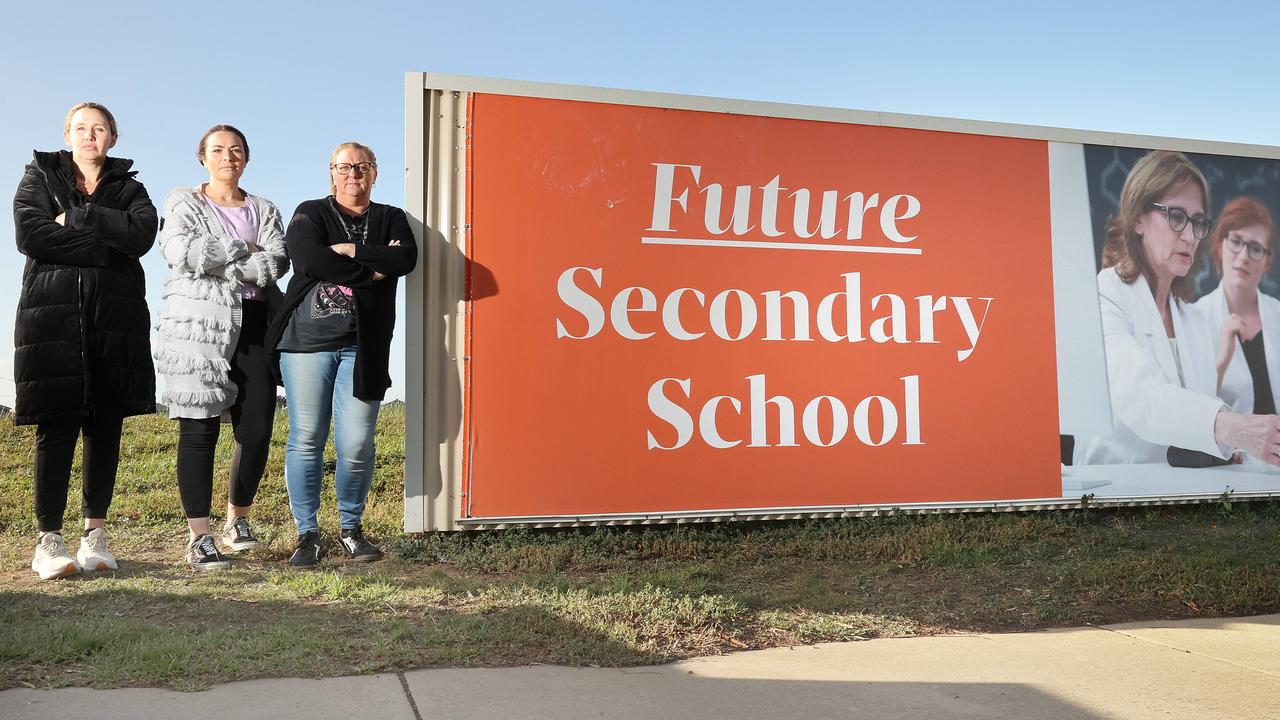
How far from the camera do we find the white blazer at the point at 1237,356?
6445 mm

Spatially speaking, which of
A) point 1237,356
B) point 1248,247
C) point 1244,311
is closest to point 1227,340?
point 1237,356

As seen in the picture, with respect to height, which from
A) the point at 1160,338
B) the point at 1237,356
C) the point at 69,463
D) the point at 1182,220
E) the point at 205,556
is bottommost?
the point at 205,556

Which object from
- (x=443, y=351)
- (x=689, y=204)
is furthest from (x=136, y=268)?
(x=689, y=204)

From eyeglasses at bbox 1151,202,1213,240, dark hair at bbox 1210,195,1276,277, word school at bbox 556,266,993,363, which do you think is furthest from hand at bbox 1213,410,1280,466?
word school at bbox 556,266,993,363

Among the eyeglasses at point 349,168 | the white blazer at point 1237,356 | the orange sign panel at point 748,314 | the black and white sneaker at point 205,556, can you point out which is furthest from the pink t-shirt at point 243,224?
the white blazer at point 1237,356

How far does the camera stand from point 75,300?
13.9ft

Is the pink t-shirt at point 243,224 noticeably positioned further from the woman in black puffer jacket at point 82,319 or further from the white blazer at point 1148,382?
the white blazer at point 1148,382

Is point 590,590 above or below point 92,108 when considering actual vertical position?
below

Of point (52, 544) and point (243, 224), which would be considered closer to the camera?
point (52, 544)

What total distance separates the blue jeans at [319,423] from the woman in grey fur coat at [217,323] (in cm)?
21

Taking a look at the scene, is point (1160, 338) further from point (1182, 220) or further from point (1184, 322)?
point (1182, 220)

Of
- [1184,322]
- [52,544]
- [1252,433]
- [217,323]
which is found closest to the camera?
[52,544]

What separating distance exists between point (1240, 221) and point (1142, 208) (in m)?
0.85

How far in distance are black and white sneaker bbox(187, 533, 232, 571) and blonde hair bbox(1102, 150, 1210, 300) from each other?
5.25m
